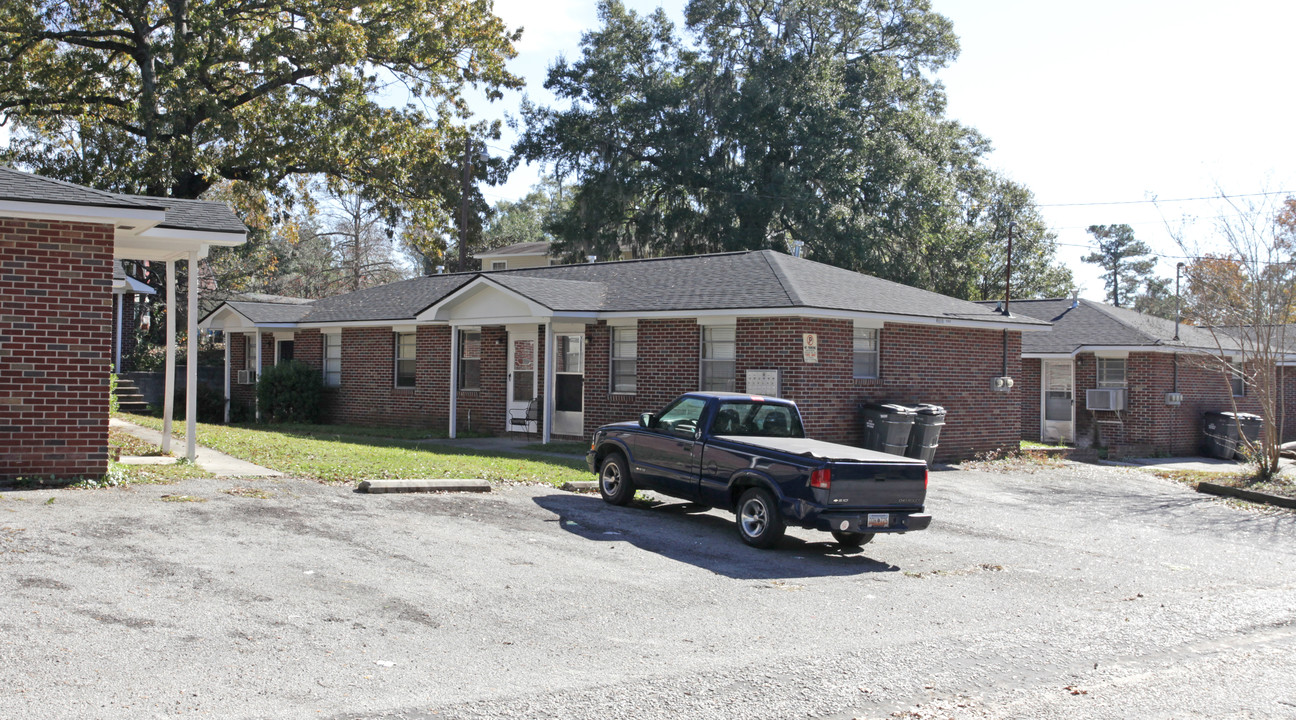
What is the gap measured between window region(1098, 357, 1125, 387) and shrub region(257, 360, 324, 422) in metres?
19.7

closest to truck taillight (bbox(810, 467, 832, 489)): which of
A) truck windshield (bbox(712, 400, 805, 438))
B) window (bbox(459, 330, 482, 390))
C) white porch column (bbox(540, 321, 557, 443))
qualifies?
truck windshield (bbox(712, 400, 805, 438))

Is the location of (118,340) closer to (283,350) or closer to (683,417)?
(283,350)

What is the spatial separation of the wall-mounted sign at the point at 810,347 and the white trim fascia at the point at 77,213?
10.3m

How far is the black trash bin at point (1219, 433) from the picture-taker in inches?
1003

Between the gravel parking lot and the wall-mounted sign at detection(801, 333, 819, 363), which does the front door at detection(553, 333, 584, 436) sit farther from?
the gravel parking lot

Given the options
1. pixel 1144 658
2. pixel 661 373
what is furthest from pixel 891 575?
pixel 661 373

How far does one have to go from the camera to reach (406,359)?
77.4ft

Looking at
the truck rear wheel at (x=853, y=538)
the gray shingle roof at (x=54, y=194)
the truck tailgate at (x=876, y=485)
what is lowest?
the truck rear wheel at (x=853, y=538)

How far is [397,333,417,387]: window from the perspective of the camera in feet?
77.0

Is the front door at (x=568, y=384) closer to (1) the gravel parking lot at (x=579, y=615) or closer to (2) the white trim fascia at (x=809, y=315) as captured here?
(2) the white trim fascia at (x=809, y=315)

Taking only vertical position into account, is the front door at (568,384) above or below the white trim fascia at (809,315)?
below

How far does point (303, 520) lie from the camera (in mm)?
9859

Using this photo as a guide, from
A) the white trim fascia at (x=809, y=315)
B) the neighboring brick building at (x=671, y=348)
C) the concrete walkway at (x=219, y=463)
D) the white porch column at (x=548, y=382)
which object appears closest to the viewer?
the concrete walkway at (x=219, y=463)

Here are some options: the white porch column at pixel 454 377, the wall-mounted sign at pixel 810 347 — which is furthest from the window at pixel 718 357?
the white porch column at pixel 454 377
